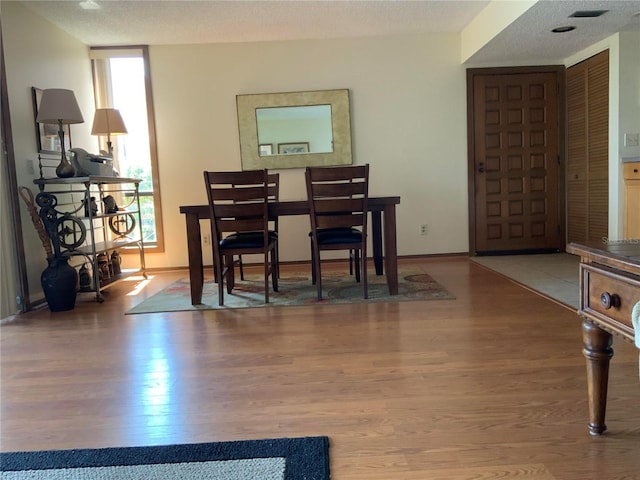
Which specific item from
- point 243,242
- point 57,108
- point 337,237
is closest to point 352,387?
point 337,237

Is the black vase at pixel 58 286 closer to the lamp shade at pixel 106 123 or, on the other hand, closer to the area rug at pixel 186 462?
the lamp shade at pixel 106 123

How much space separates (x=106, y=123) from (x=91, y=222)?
132 cm

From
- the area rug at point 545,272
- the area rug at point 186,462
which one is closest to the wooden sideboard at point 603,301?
the area rug at point 186,462

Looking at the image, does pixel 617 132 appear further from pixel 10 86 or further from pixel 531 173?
pixel 10 86

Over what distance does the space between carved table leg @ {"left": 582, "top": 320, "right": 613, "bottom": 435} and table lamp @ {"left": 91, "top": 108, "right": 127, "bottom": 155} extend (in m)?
4.23

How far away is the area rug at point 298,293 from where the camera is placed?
3.27 meters

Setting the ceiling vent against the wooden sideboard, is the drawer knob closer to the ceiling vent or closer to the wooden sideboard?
the wooden sideboard

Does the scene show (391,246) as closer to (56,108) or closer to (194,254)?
(194,254)

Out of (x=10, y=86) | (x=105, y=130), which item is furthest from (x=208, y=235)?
(x=10, y=86)

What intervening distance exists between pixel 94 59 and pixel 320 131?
239cm

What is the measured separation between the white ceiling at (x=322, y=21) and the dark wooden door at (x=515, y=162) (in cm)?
33

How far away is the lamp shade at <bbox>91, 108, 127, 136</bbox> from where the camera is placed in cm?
438

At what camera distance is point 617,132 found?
4.05m

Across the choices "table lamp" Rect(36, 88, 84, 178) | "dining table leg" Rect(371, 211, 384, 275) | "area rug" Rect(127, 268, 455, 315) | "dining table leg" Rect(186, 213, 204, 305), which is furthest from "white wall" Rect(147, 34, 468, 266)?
"dining table leg" Rect(186, 213, 204, 305)
